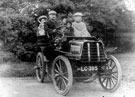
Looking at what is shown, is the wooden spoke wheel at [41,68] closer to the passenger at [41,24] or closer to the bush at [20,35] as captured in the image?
the passenger at [41,24]

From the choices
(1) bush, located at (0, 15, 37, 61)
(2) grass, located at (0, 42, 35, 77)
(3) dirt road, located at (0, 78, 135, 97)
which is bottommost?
(3) dirt road, located at (0, 78, 135, 97)

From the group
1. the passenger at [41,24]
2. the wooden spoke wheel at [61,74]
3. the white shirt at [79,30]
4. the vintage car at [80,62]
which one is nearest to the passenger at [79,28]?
the white shirt at [79,30]

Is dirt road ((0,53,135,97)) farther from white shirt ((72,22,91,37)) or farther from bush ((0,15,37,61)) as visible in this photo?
white shirt ((72,22,91,37))

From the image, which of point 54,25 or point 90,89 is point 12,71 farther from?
point 90,89

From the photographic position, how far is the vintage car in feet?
18.9

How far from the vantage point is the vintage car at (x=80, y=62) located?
576 cm

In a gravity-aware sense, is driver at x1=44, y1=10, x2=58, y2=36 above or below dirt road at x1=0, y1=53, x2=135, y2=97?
above

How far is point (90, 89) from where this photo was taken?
6.55m

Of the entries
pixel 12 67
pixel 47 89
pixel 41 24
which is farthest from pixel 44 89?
pixel 12 67

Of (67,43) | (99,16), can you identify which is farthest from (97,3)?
(67,43)

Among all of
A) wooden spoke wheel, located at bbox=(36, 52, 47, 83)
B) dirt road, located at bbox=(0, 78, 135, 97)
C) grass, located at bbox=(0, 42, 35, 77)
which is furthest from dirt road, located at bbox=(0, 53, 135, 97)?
grass, located at bbox=(0, 42, 35, 77)

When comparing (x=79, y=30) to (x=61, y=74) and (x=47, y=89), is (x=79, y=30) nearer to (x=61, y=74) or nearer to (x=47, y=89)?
(x=61, y=74)

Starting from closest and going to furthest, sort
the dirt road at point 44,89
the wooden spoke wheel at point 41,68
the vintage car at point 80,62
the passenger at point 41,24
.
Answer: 1. the vintage car at point 80,62
2. the dirt road at point 44,89
3. the wooden spoke wheel at point 41,68
4. the passenger at point 41,24

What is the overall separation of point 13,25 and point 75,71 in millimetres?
2530
